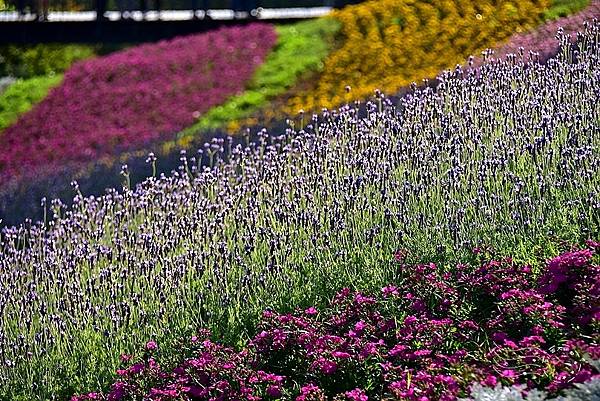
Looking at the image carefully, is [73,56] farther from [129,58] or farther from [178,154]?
[178,154]

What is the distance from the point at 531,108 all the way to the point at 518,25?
767cm

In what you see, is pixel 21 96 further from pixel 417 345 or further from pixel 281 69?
pixel 417 345

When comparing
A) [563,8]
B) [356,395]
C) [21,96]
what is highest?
[563,8]

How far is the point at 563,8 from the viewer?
46.1 ft

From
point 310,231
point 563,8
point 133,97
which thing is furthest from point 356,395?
point 133,97

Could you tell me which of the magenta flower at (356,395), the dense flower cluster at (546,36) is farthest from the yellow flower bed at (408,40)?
the magenta flower at (356,395)

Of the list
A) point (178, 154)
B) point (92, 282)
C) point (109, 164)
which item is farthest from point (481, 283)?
point (109, 164)

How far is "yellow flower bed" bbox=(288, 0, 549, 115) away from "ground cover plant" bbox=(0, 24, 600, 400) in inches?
257

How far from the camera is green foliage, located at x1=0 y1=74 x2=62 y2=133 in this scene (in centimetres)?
1873

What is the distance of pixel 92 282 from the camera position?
6.29 metres

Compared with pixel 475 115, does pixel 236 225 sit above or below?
below

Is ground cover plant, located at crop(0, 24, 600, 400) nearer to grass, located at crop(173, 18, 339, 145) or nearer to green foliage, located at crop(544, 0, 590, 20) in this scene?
green foliage, located at crop(544, 0, 590, 20)

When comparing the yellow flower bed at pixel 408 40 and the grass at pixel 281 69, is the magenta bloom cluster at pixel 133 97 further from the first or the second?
the yellow flower bed at pixel 408 40

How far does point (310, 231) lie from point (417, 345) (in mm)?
1341
